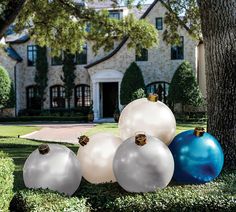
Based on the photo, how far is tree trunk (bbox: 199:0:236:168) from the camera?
8.55m

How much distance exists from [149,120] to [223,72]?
238 cm

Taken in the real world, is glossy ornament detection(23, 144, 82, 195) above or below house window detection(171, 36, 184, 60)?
below

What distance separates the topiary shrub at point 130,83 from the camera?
30.2 m

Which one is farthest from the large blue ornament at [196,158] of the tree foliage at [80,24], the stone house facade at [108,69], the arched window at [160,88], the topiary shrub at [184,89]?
the arched window at [160,88]

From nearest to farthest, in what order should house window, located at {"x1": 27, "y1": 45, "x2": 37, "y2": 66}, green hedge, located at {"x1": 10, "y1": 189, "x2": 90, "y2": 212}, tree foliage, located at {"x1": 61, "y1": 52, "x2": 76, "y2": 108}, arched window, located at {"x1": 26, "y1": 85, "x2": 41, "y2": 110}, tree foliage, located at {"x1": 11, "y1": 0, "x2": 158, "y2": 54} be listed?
green hedge, located at {"x1": 10, "y1": 189, "x2": 90, "y2": 212} < tree foliage, located at {"x1": 11, "y1": 0, "x2": 158, "y2": 54} < tree foliage, located at {"x1": 61, "y1": 52, "x2": 76, "y2": 108} < arched window, located at {"x1": 26, "y1": 85, "x2": 41, "y2": 110} < house window, located at {"x1": 27, "y1": 45, "x2": 37, "y2": 66}

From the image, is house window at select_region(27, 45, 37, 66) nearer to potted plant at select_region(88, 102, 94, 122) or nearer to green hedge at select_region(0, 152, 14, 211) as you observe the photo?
potted plant at select_region(88, 102, 94, 122)

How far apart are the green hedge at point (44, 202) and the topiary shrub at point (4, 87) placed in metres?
27.1

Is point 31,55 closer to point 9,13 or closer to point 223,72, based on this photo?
point 9,13

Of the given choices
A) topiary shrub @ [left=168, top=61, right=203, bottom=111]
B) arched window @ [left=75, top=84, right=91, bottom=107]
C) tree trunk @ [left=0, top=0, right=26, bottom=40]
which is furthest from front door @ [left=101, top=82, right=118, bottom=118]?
tree trunk @ [left=0, top=0, right=26, bottom=40]

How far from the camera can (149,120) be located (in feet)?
23.2

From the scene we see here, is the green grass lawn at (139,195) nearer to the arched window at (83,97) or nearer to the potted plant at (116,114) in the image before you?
the potted plant at (116,114)

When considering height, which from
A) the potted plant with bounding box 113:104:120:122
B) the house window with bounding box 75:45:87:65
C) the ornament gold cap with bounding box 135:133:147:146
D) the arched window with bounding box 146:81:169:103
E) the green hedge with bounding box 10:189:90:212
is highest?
the house window with bounding box 75:45:87:65

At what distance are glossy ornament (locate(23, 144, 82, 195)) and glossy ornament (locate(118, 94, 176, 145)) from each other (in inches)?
47.1

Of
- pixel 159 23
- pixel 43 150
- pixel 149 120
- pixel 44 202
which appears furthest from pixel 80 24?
pixel 159 23
